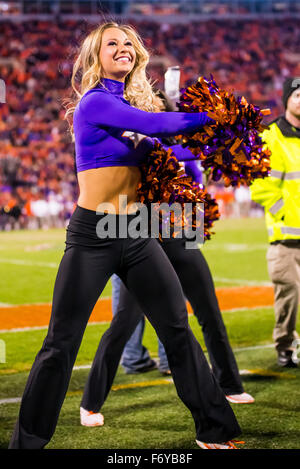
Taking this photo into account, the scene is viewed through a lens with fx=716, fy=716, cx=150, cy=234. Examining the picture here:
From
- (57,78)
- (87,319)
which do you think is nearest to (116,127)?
(87,319)

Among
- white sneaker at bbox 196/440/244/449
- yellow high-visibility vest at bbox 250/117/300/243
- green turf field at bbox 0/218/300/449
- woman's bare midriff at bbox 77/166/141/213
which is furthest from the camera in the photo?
yellow high-visibility vest at bbox 250/117/300/243

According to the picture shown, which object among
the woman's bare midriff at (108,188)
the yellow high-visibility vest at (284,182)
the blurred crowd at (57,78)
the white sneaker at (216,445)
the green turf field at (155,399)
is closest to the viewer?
the woman's bare midriff at (108,188)

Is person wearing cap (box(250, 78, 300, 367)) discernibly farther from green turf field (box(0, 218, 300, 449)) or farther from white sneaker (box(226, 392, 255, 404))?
white sneaker (box(226, 392, 255, 404))

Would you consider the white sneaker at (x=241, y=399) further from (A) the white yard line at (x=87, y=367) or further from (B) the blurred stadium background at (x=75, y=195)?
(A) the white yard line at (x=87, y=367)

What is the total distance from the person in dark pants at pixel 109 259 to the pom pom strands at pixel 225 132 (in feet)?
0.25

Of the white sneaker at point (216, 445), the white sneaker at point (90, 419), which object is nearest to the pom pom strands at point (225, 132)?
the white sneaker at point (216, 445)

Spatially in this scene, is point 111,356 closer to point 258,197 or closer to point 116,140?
point 116,140

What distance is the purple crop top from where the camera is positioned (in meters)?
2.80

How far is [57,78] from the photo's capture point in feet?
93.9

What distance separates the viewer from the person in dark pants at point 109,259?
2877mm

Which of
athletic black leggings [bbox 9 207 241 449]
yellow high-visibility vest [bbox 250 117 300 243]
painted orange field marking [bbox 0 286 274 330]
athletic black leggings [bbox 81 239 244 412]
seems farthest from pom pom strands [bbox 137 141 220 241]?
painted orange field marking [bbox 0 286 274 330]

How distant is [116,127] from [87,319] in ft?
2.62
